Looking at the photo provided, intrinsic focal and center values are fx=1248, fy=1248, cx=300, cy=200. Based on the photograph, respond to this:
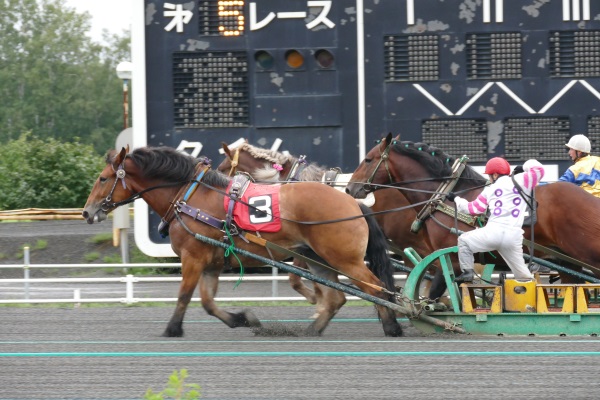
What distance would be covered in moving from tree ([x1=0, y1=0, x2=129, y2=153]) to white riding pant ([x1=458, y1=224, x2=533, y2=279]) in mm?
40408

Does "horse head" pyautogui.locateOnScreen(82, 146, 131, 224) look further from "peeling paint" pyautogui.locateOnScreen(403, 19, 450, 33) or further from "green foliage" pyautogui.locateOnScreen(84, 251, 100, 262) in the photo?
"green foliage" pyautogui.locateOnScreen(84, 251, 100, 262)

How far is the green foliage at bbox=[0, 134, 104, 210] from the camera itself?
92.2ft

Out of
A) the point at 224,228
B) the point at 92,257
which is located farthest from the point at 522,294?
the point at 92,257

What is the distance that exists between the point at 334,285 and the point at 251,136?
16.7ft

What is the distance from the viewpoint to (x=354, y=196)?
13.1 m

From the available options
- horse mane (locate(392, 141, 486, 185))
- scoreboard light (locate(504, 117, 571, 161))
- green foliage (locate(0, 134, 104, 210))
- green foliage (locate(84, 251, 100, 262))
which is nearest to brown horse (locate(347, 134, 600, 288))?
horse mane (locate(392, 141, 486, 185))

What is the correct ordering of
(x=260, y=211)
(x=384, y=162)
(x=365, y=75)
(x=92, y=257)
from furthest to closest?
(x=92, y=257) → (x=365, y=75) → (x=384, y=162) → (x=260, y=211)

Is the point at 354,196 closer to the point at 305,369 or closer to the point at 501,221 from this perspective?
the point at 501,221

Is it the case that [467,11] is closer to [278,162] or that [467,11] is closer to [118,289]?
[278,162]

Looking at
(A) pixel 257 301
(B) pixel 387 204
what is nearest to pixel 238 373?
(B) pixel 387 204

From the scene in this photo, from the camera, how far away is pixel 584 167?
12.8 metres

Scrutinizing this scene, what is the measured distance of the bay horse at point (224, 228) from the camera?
1162cm

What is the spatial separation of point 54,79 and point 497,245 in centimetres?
4593

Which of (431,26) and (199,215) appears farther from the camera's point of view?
(431,26)
